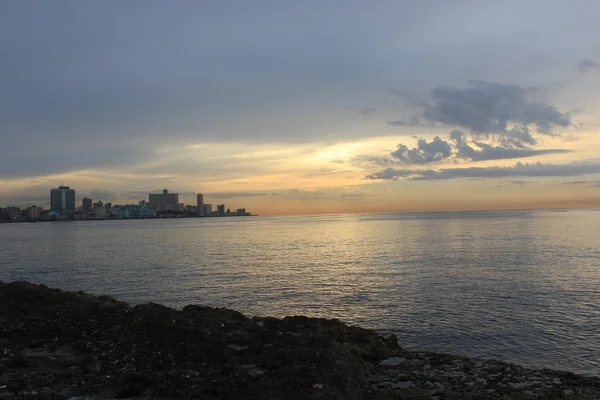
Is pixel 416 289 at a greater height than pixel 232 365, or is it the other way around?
pixel 232 365

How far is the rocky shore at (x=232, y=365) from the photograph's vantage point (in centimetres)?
1307

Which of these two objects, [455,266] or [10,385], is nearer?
[10,385]

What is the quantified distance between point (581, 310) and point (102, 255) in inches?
2771

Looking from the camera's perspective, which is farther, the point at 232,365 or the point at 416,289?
the point at 416,289

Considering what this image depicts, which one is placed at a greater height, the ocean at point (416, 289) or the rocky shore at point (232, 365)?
the rocky shore at point (232, 365)

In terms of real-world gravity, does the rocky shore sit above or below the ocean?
above

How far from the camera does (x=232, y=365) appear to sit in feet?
49.9

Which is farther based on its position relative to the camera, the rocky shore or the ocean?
the ocean

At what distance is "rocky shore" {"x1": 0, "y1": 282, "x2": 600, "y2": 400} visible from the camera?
13070mm

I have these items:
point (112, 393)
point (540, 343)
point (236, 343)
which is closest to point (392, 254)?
point (540, 343)

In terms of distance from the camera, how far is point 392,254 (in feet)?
220

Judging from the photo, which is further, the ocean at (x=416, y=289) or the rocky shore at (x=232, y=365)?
the ocean at (x=416, y=289)

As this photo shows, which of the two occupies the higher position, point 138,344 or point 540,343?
point 138,344

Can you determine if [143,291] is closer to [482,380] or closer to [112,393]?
[112,393]
